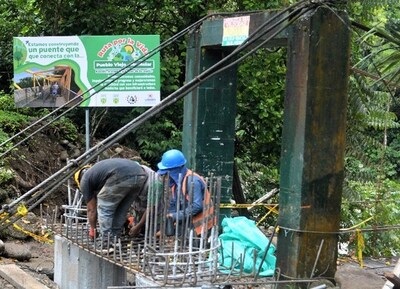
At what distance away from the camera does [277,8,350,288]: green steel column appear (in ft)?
20.1

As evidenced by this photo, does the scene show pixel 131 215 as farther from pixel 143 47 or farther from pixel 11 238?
pixel 143 47

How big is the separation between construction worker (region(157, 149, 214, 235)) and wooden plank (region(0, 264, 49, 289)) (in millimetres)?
2014

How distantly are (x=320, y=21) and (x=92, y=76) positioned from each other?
16.0ft

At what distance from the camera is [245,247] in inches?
260

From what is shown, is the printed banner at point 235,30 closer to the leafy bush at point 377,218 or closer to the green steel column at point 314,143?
the green steel column at point 314,143

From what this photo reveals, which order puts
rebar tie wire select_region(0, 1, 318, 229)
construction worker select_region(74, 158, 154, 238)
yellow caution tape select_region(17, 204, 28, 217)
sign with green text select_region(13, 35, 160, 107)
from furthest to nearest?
sign with green text select_region(13, 35, 160, 107), construction worker select_region(74, 158, 154, 238), yellow caution tape select_region(17, 204, 28, 217), rebar tie wire select_region(0, 1, 318, 229)

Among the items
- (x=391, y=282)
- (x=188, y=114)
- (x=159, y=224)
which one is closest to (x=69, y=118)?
(x=188, y=114)

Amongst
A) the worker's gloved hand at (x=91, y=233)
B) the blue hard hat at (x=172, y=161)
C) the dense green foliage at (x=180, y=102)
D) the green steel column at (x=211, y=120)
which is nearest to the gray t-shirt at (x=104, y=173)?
the worker's gloved hand at (x=91, y=233)

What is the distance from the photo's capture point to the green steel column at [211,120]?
8.25 metres

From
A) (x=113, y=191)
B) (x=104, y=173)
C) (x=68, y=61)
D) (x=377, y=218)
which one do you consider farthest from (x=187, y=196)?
(x=68, y=61)

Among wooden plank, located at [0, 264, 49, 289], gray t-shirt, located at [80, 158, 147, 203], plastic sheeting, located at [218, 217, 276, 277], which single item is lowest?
wooden plank, located at [0, 264, 49, 289]

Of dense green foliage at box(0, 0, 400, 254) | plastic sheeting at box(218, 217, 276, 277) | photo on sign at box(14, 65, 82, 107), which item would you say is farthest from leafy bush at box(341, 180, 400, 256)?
photo on sign at box(14, 65, 82, 107)

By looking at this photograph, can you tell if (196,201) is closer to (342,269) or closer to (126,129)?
(126,129)

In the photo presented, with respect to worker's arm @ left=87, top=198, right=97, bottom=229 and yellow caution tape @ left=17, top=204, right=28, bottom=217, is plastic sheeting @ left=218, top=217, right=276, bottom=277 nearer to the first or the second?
worker's arm @ left=87, top=198, right=97, bottom=229
